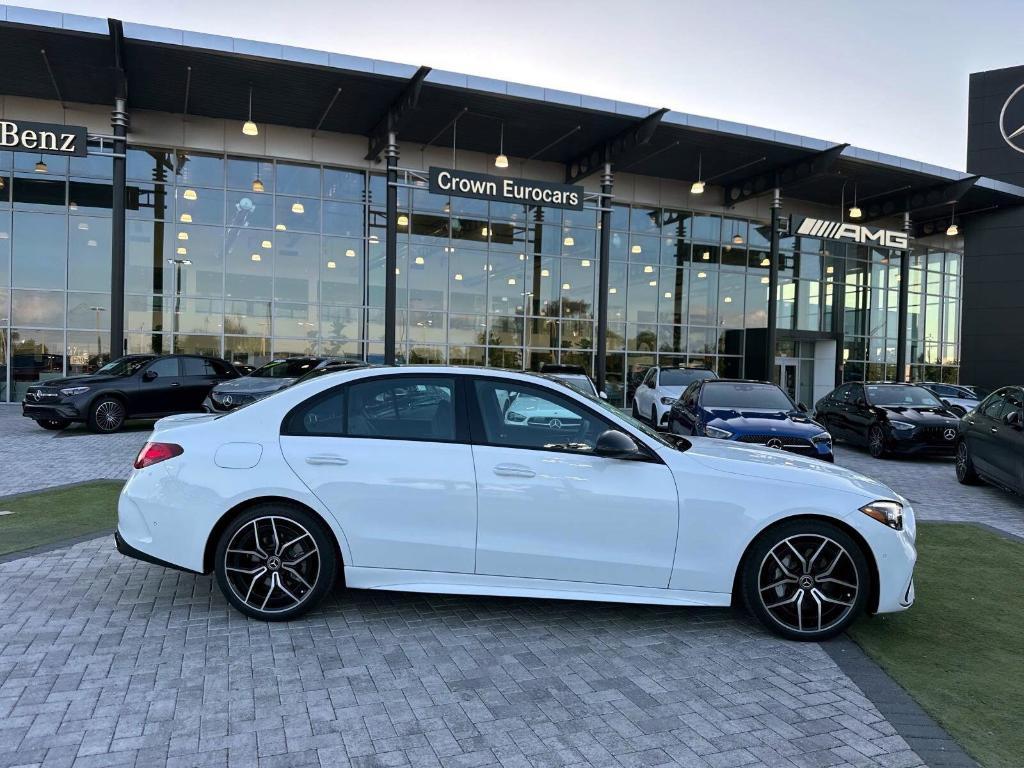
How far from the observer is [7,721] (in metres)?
2.79

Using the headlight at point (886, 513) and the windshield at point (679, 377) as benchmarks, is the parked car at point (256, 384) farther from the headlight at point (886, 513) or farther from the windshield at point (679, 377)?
the headlight at point (886, 513)

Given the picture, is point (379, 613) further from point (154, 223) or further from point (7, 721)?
point (154, 223)

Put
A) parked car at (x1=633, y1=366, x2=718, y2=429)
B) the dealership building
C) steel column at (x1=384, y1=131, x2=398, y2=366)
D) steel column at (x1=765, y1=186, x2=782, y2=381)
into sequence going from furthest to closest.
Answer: steel column at (x1=765, y1=186, x2=782, y2=381), steel column at (x1=384, y1=131, x2=398, y2=366), the dealership building, parked car at (x1=633, y1=366, x2=718, y2=429)

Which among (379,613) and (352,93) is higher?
(352,93)

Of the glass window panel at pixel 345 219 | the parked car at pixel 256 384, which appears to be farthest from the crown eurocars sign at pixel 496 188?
the parked car at pixel 256 384

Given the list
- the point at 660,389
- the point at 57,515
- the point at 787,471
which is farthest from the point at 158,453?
the point at 660,389

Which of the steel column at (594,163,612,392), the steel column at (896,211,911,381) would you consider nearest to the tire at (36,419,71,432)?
the steel column at (594,163,612,392)

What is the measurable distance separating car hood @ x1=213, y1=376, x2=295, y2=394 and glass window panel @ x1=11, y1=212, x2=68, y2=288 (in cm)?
1089

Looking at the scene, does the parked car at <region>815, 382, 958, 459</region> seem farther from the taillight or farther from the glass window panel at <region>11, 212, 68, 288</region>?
the glass window panel at <region>11, 212, 68, 288</region>

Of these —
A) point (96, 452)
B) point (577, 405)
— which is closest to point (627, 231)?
point (96, 452)

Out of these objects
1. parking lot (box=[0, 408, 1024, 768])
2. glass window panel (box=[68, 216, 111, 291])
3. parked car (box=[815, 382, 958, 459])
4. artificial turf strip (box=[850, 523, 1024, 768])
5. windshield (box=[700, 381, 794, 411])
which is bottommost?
artificial turf strip (box=[850, 523, 1024, 768])

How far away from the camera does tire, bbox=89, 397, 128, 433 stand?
12.9 m

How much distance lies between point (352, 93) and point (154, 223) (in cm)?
819

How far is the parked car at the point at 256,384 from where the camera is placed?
512 inches
